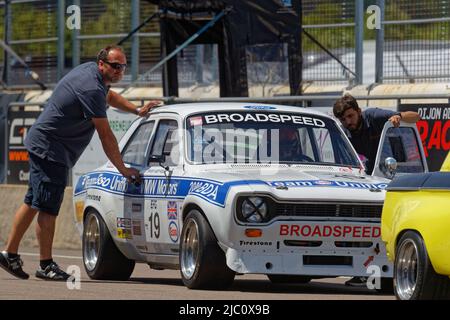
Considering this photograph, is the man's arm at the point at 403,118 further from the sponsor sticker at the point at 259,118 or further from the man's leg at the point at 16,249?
the man's leg at the point at 16,249

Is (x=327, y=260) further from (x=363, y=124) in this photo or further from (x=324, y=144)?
(x=363, y=124)

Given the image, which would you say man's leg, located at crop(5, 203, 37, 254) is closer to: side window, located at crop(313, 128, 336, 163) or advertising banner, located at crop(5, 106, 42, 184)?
side window, located at crop(313, 128, 336, 163)

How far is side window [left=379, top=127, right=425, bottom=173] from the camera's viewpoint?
40.8ft

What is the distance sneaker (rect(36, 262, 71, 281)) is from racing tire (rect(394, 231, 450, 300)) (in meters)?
3.56

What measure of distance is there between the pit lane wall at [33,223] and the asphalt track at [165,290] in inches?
186

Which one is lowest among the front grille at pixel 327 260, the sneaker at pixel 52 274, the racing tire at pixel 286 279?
the racing tire at pixel 286 279

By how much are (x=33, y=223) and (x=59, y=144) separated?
6.92 m

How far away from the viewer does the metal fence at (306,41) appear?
692 inches

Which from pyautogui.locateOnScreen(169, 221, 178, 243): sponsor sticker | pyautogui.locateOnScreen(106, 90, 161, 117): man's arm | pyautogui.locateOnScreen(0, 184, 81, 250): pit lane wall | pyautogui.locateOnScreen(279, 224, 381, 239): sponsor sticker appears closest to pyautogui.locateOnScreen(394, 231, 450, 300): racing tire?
pyautogui.locateOnScreen(279, 224, 381, 239): sponsor sticker

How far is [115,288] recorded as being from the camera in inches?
440

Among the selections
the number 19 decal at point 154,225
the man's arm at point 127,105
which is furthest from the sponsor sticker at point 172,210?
the man's arm at point 127,105

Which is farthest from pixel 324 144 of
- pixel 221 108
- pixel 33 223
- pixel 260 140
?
pixel 33 223

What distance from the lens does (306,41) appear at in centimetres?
1911

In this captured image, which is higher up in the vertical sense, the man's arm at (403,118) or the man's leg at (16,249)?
the man's arm at (403,118)
